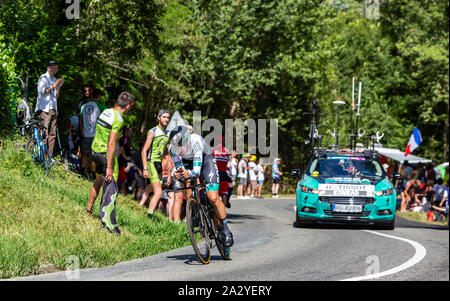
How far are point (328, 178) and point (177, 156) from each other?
23.6 ft

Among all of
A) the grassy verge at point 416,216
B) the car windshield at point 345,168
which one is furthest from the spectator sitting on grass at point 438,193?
the car windshield at point 345,168

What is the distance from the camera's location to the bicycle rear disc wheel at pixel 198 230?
32.9ft

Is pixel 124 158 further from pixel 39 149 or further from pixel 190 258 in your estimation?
pixel 190 258

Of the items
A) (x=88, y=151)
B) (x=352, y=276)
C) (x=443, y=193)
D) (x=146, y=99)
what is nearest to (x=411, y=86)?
(x=146, y=99)

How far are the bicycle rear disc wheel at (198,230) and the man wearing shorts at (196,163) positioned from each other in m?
0.28

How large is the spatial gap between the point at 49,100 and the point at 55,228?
4.82 m

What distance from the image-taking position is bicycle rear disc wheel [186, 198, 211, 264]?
1002cm

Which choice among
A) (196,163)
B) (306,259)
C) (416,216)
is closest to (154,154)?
(306,259)

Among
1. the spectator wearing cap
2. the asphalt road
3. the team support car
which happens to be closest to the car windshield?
the team support car

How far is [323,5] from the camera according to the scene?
151 ft

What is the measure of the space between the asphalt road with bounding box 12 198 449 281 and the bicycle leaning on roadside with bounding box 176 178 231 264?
0.83 ft

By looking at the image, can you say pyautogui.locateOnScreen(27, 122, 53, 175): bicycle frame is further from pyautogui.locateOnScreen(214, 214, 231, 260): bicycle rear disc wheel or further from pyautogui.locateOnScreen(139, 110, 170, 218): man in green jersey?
pyautogui.locateOnScreen(214, 214, 231, 260): bicycle rear disc wheel

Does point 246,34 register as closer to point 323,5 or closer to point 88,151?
point 323,5

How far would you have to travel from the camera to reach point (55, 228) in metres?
11.0
